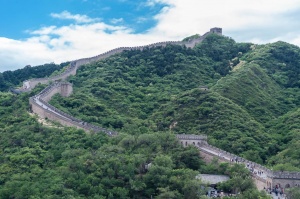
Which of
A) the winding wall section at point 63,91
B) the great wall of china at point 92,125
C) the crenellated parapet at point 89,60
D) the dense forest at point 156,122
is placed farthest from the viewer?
the crenellated parapet at point 89,60

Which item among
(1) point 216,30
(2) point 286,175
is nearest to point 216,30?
(1) point 216,30

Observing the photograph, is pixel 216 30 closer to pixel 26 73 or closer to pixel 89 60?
pixel 89 60

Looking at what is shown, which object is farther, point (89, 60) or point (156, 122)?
point (89, 60)

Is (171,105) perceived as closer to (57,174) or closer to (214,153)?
(214,153)

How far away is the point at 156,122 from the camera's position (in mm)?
68938

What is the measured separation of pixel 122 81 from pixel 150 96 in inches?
265

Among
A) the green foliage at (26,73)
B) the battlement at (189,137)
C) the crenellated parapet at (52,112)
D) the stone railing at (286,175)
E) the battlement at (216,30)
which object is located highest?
the battlement at (216,30)

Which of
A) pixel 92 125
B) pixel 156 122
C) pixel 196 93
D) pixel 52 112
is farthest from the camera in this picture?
pixel 196 93

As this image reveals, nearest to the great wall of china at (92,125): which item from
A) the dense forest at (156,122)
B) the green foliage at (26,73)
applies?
the dense forest at (156,122)

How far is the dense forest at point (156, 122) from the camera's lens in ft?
151

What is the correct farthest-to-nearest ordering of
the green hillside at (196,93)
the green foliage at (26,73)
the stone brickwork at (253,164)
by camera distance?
the green foliage at (26,73), the green hillside at (196,93), the stone brickwork at (253,164)

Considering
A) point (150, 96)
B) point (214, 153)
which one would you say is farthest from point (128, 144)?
point (150, 96)

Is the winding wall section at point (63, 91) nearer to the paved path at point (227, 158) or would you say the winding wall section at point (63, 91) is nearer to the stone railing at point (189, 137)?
the stone railing at point (189, 137)

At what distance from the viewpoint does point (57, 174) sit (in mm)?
47719
